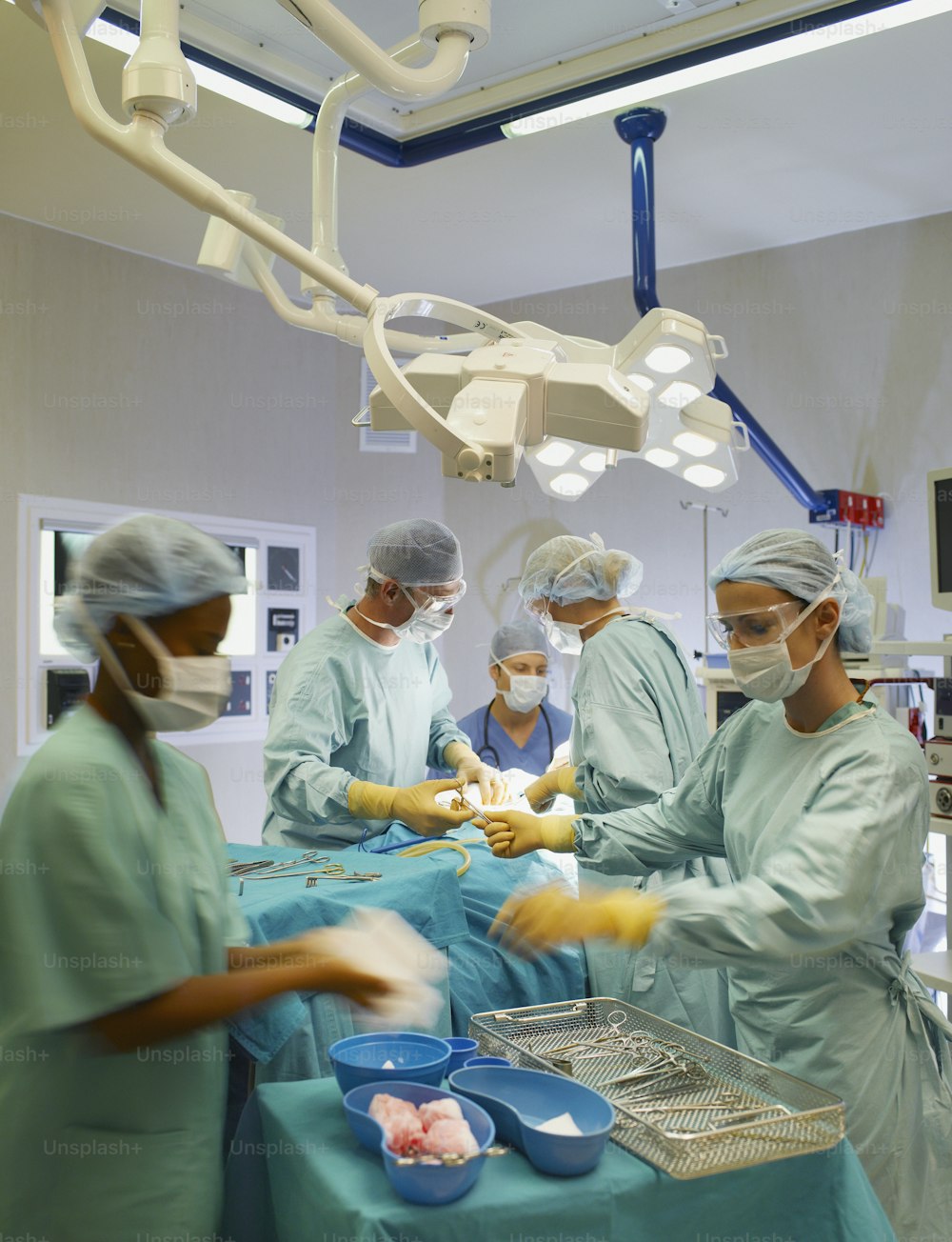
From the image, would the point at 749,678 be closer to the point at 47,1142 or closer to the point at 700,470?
the point at 700,470

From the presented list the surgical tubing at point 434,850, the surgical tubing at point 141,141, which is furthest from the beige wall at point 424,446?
the surgical tubing at point 141,141

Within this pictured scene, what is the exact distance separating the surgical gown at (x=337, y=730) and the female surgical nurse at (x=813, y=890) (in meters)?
1.00

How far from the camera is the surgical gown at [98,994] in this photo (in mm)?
1155

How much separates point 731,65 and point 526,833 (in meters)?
2.21

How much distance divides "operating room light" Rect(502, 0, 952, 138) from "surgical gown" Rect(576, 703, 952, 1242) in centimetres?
195

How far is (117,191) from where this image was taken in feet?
13.1

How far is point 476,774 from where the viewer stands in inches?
118

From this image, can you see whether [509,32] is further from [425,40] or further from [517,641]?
[517,641]

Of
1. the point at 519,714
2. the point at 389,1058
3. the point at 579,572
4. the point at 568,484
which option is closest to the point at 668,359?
the point at 568,484

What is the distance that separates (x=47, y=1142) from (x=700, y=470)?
6.39 feet

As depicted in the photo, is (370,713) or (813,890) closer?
(813,890)

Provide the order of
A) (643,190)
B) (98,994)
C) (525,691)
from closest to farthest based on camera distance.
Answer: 1. (98,994)
2. (643,190)
3. (525,691)

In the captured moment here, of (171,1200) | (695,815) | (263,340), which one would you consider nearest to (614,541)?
(263,340)

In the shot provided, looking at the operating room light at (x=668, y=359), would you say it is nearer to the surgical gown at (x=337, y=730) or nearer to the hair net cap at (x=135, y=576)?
the surgical gown at (x=337, y=730)
